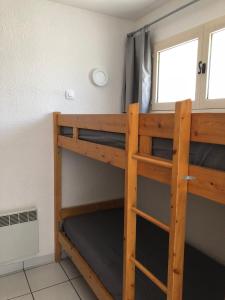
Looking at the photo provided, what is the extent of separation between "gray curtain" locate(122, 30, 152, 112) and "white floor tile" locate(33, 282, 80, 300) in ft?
5.95

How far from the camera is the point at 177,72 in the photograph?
243cm

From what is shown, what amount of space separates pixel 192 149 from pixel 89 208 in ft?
6.42

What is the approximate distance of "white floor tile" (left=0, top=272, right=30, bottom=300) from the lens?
84.5 inches

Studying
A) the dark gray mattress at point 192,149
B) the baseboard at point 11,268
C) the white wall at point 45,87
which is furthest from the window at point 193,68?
the baseboard at point 11,268

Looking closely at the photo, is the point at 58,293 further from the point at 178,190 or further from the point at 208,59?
the point at 208,59

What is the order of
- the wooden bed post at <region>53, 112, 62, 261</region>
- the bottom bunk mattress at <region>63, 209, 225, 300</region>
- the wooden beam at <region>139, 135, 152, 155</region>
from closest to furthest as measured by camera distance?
1. the wooden beam at <region>139, 135, 152, 155</region>
2. the bottom bunk mattress at <region>63, 209, 225, 300</region>
3. the wooden bed post at <region>53, 112, 62, 261</region>

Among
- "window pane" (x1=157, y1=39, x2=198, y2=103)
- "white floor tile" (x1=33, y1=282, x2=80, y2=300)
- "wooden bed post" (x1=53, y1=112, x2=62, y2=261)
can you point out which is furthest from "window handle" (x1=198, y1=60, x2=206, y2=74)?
"white floor tile" (x1=33, y1=282, x2=80, y2=300)

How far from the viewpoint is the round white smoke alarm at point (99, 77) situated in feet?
8.73

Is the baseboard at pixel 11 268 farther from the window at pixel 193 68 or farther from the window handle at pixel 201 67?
the window handle at pixel 201 67

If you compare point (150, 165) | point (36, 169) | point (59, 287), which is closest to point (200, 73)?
point (150, 165)

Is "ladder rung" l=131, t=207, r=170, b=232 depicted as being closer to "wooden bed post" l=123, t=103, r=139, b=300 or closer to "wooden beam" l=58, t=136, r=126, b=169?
"wooden bed post" l=123, t=103, r=139, b=300

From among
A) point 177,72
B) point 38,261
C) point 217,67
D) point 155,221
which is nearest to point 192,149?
point 155,221

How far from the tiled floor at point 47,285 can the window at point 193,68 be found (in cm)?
186

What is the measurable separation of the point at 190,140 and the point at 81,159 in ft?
6.03
